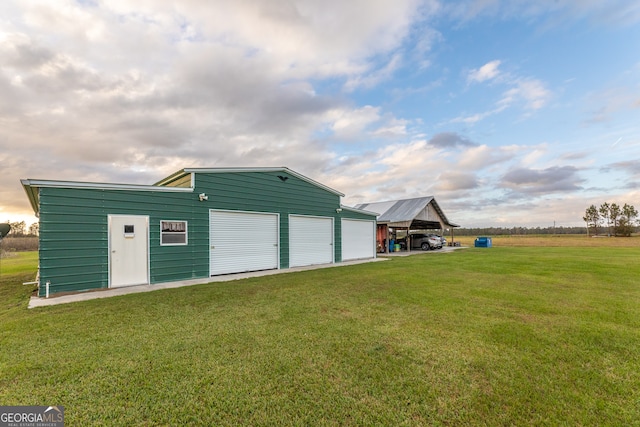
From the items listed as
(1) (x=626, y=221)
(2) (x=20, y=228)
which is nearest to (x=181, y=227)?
(2) (x=20, y=228)

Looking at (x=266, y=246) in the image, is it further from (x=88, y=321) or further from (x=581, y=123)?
(x=581, y=123)

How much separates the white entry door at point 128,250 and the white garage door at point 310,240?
5.41 m

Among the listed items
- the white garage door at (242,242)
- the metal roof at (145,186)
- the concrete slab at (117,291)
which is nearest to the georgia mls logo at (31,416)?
the concrete slab at (117,291)

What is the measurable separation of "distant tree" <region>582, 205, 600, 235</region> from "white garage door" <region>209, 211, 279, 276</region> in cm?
7033

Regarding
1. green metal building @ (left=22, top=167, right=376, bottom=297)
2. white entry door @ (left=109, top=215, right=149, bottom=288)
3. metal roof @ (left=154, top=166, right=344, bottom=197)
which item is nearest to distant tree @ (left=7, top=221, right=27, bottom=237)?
green metal building @ (left=22, top=167, right=376, bottom=297)

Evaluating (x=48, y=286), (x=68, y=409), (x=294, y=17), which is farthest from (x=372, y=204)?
(x=68, y=409)

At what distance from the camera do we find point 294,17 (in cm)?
809

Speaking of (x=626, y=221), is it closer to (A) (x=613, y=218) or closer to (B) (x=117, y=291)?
(A) (x=613, y=218)

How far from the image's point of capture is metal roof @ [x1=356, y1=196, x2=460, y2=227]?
21.1 metres

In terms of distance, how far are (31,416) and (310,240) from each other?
10607 mm

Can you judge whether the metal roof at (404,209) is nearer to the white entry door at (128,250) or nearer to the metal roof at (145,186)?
the metal roof at (145,186)

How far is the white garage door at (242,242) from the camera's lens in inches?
379

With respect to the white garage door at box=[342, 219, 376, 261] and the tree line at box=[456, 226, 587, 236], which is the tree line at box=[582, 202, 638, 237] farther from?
the white garage door at box=[342, 219, 376, 261]

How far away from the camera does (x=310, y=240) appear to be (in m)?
12.7
